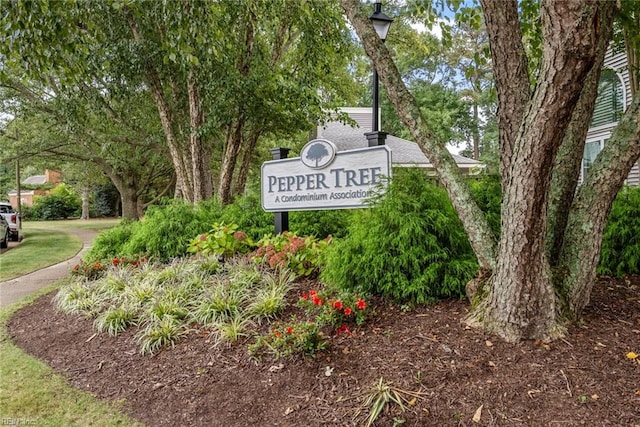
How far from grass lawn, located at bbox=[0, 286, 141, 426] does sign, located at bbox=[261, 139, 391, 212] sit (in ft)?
9.02

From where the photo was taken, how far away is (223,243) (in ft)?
16.6

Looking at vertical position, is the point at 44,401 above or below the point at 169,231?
below

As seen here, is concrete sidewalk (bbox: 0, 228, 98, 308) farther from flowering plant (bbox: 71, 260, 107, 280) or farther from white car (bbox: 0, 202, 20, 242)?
white car (bbox: 0, 202, 20, 242)

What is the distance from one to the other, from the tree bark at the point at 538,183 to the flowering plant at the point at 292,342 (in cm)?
103

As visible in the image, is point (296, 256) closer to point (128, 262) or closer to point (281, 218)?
point (281, 218)

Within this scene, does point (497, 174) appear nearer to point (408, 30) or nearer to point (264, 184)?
point (264, 184)

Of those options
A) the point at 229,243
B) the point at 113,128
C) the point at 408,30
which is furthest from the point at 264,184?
the point at 113,128

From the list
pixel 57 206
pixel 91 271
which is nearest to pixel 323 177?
pixel 91 271

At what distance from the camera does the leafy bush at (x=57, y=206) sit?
101ft

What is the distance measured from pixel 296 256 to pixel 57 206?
3302cm

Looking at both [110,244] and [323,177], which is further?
[110,244]

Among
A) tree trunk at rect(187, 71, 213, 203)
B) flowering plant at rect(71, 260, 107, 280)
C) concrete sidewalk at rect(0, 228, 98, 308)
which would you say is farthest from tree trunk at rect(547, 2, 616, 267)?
tree trunk at rect(187, 71, 213, 203)

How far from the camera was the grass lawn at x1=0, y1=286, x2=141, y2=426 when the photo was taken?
8.59ft

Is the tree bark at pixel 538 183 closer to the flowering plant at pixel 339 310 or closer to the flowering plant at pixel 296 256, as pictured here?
the flowering plant at pixel 339 310
